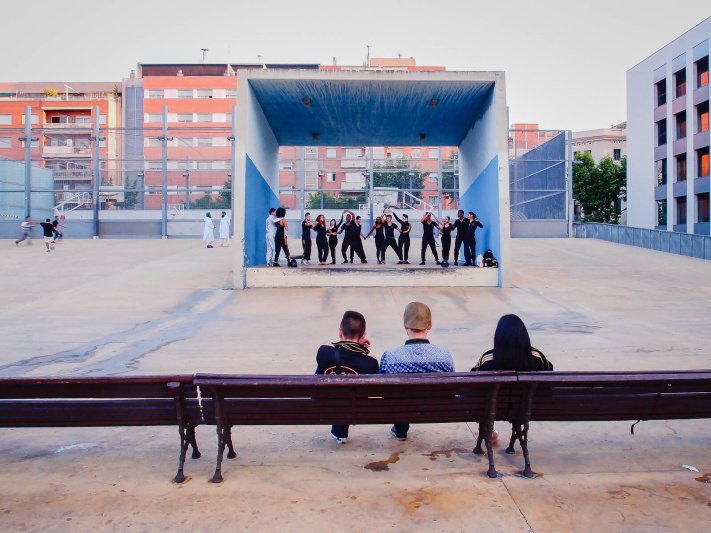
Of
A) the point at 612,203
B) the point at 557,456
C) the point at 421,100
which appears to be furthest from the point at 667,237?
the point at 612,203

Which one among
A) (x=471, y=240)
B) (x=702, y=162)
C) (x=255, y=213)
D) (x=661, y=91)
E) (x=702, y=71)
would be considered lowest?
(x=471, y=240)

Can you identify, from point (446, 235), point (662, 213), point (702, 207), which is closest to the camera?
point (446, 235)

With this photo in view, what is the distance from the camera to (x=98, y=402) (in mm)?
3758

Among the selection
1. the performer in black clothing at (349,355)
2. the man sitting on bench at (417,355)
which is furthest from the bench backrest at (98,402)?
the man sitting on bench at (417,355)

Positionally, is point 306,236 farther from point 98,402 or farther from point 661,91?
point 661,91

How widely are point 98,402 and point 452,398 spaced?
2260 millimetres

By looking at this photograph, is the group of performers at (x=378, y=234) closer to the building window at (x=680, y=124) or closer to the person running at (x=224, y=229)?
the person running at (x=224, y=229)

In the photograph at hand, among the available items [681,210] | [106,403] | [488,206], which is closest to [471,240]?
[488,206]

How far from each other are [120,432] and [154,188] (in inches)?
956

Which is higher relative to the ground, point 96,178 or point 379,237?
point 96,178

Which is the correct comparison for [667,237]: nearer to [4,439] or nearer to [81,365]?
[81,365]

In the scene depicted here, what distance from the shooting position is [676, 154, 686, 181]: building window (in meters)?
38.4

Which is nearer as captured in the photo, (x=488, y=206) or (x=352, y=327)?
(x=352, y=327)

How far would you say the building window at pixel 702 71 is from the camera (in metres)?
35.5
